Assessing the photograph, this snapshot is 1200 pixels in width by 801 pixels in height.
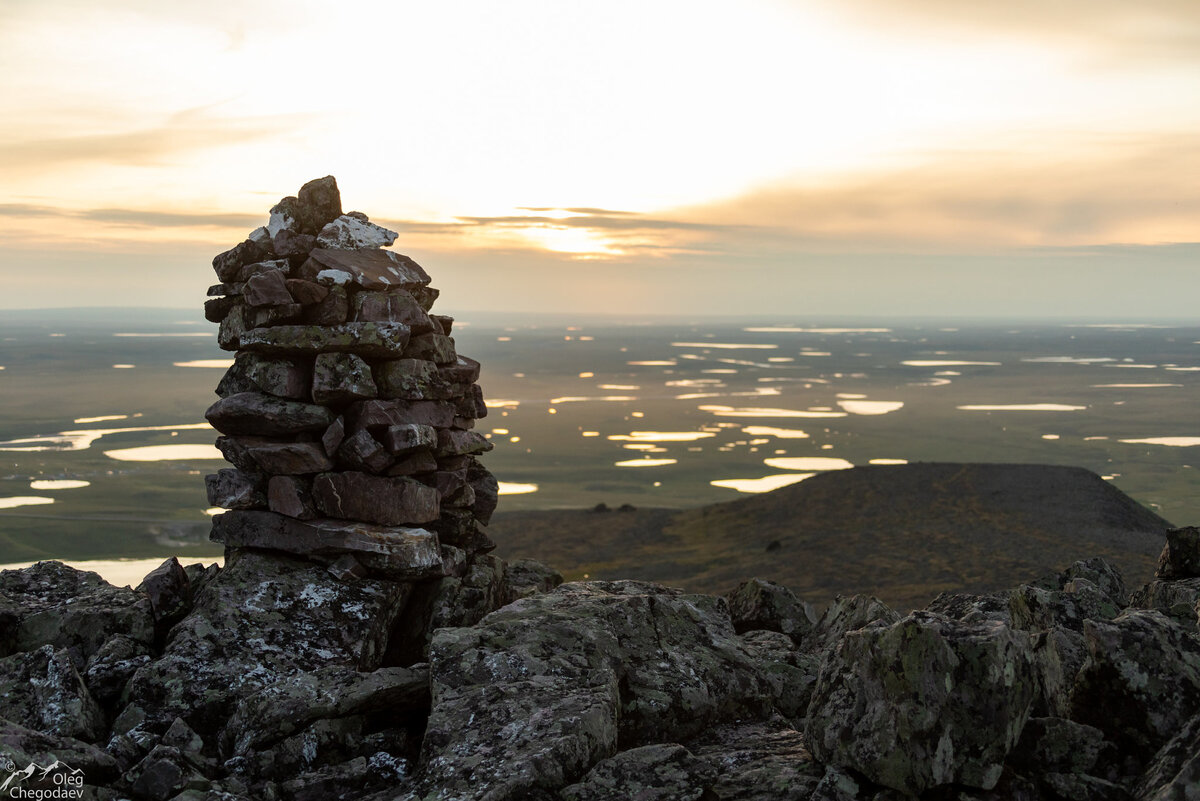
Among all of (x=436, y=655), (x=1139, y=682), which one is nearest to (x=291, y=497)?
(x=436, y=655)

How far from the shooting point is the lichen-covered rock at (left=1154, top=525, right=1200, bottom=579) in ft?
48.0

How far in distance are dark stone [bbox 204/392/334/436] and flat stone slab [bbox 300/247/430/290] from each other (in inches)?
88.4

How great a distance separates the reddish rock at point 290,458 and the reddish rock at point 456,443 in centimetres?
210

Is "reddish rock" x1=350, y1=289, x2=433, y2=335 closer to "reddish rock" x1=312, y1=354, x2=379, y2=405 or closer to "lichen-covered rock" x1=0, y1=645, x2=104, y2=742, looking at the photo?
"reddish rock" x1=312, y1=354, x2=379, y2=405

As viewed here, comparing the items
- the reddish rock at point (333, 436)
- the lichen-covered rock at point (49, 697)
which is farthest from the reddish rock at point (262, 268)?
the lichen-covered rock at point (49, 697)

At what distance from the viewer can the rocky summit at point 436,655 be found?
30.3ft

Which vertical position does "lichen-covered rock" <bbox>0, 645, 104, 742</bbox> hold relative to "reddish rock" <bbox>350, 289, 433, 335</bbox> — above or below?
below

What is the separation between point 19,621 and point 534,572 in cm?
1003

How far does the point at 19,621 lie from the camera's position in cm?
1418

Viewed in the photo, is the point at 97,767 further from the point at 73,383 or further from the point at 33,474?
the point at 73,383

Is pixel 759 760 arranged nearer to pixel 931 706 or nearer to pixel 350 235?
pixel 931 706

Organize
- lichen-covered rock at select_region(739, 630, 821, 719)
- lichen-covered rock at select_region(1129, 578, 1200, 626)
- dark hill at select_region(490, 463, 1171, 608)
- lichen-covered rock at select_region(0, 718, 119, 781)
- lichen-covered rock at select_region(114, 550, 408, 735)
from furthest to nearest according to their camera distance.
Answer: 1. dark hill at select_region(490, 463, 1171, 608)
2. lichen-covered rock at select_region(739, 630, 821, 719)
3. lichen-covered rock at select_region(1129, 578, 1200, 626)
4. lichen-covered rock at select_region(114, 550, 408, 735)
5. lichen-covered rock at select_region(0, 718, 119, 781)

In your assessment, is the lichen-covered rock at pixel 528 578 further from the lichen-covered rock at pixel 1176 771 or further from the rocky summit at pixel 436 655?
the lichen-covered rock at pixel 1176 771

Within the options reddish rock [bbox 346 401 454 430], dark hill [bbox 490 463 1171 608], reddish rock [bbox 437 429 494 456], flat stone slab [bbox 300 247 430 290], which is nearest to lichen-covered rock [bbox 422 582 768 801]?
reddish rock [bbox 437 429 494 456]
